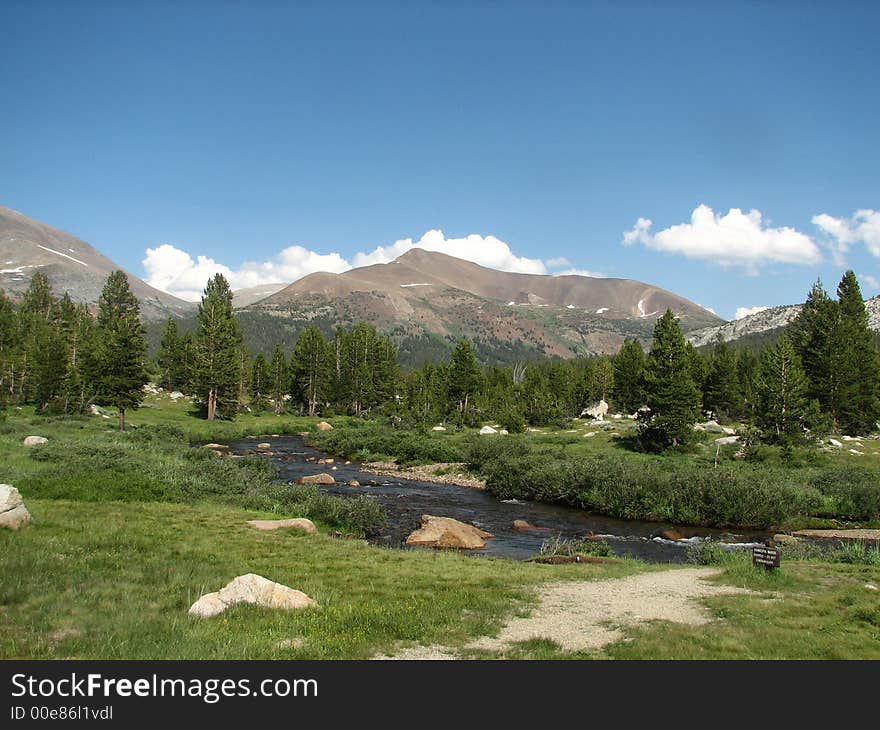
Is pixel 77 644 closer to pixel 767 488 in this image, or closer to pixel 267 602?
pixel 267 602

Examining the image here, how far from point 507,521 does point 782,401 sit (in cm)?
2927

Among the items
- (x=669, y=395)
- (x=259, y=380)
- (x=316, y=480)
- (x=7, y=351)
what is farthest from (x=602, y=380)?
(x=7, y=351)

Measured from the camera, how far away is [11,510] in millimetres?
18031

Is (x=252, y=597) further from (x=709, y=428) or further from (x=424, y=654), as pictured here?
(x=709, y=428)

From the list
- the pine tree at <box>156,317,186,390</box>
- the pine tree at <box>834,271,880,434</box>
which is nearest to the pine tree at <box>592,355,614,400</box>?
the pine tree at <box>834,271,880,434</box>

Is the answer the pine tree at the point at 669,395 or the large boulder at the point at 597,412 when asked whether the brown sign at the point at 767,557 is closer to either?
the pine tree at the point at 669,395

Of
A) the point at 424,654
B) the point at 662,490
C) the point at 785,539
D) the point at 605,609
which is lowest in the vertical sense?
the point at 785,539

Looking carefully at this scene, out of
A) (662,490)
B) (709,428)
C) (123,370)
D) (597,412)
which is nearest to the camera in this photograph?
(662,490)

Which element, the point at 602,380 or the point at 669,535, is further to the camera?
the point at 602,380

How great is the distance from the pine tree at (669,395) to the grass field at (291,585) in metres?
34.2

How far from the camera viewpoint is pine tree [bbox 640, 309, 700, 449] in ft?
177

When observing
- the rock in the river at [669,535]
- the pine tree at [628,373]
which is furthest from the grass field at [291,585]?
the pine tree at [628,373]

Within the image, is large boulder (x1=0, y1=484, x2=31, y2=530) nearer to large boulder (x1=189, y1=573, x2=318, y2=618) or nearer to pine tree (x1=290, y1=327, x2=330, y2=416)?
large boulder (x1=189, y1=573, x2=318, y2=618)

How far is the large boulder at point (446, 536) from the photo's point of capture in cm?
2528
